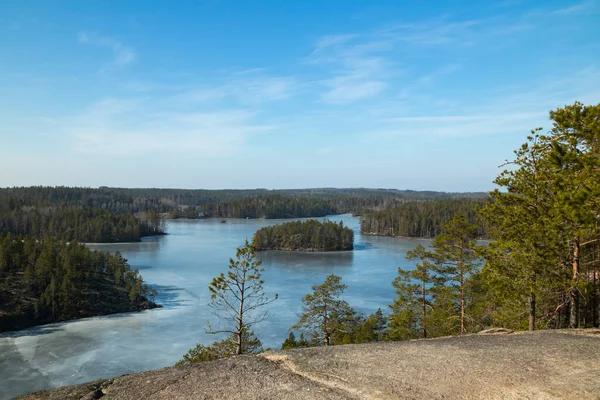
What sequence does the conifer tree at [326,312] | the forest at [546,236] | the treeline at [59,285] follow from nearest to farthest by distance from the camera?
the forest at [546,236], the conifer tree at [326,312], the treeline at [59,285]

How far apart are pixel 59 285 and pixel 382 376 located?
120 ft

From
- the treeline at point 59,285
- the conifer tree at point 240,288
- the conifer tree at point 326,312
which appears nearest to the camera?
the conifer tree at point 240,288

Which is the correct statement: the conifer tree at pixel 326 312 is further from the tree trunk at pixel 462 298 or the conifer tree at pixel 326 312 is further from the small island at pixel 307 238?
the small island at pixel 307 238

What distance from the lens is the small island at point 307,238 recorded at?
7300 centimetres

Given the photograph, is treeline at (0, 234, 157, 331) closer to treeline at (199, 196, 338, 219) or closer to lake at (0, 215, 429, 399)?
lake at (0, 215, 429, 399)

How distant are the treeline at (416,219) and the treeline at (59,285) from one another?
209 ft

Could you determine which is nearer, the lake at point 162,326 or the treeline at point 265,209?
the lake at point 162,326

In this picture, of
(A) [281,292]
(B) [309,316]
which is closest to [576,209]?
(B) [309,316]

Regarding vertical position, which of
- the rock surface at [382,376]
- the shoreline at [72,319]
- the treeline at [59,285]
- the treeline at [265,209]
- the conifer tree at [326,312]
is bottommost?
the shoreline at [72,319]

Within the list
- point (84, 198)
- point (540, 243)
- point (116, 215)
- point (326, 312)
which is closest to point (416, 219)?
point (116, 215)

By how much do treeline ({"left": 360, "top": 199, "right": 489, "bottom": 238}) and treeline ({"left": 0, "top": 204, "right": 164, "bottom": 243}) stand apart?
165 feet

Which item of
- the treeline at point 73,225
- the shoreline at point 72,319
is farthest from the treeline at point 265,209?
the shoreline at point 72,319

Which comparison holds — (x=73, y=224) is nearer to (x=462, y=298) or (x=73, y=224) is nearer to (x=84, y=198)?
(x=84, y=198)

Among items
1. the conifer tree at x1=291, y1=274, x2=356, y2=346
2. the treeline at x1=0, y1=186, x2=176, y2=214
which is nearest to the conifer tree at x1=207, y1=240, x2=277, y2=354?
the conifer tree at x1=291, y1=274, x2=356, y2=346
